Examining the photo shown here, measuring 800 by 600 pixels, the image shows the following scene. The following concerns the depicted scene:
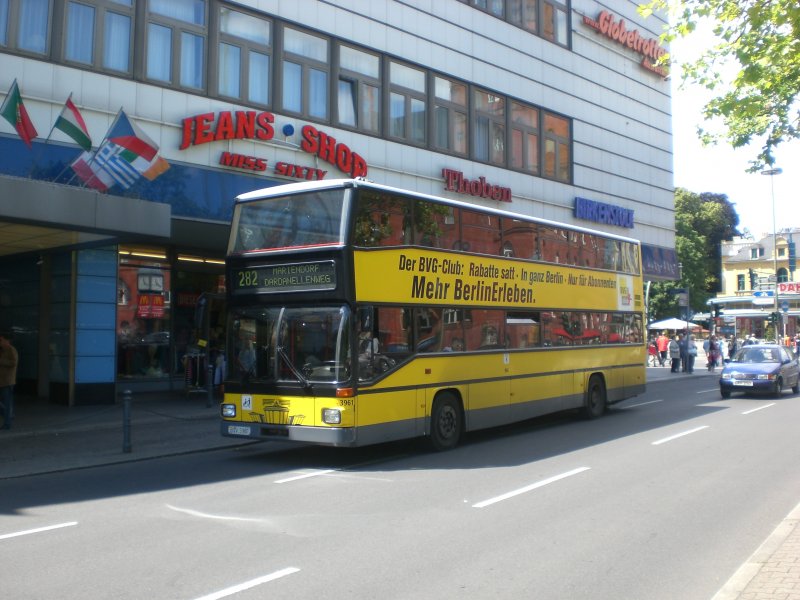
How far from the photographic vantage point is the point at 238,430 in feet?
38.2

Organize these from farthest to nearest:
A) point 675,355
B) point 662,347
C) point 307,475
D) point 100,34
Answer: point 662,347 < point 675,355 < point 100,34 < point 307,475

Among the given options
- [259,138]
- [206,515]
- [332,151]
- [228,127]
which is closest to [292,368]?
[206,515]

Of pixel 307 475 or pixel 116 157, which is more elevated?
pixel 116 157

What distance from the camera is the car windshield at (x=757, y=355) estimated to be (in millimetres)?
22891

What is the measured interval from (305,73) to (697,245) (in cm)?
5869

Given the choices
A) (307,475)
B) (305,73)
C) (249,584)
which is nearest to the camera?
(249,584)

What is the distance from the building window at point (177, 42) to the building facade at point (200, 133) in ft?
0.12

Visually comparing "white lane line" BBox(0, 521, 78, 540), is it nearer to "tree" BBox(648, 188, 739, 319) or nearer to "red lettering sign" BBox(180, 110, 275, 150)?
"red lettering sign" BBox(180, 110, 275, 150)

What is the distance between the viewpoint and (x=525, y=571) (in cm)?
614

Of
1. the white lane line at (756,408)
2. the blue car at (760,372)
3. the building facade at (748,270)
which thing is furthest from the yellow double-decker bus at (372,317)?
the building facade at (748,270)

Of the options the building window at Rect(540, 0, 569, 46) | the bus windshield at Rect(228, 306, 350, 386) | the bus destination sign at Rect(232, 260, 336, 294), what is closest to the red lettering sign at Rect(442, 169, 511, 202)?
the building window at Rect(540, 0, 569, 46)

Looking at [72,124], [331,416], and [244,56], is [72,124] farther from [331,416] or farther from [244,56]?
[331,416]

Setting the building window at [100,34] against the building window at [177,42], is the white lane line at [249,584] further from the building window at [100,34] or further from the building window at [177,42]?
the building window at [177,42]


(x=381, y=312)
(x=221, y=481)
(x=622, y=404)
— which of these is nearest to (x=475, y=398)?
(x=381, y=312)
